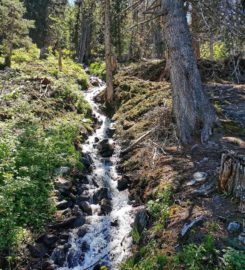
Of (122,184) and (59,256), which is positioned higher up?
(122,184)

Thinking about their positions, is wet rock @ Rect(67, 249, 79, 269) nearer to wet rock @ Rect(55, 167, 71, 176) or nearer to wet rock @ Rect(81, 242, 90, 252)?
wet rock @ Rect(81, 242, 90, 252)

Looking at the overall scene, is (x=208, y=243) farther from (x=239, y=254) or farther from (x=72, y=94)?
(x=72, y=94)

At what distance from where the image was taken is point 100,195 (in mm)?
9133

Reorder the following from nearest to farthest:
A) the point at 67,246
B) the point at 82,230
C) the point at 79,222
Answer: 1. the point at 67,246
2. the point at 82,230
3. the point at 79,222

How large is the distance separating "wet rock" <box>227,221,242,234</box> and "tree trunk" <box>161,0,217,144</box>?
3863 mm

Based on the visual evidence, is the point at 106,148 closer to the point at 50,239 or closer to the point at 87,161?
the point at 87,161

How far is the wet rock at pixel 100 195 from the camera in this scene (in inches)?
356

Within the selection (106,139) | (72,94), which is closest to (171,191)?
(106,139)

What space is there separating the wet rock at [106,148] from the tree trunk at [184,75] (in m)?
3.25

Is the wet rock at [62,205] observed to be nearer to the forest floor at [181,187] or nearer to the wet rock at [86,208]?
the wet rock at [86,208]

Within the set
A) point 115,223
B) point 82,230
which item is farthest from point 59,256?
point 115,223

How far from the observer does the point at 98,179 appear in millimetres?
10219

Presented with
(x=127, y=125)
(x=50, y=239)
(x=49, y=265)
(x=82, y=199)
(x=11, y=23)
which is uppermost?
(x=11, y=23)

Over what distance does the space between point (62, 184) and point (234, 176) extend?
4.42 meters
